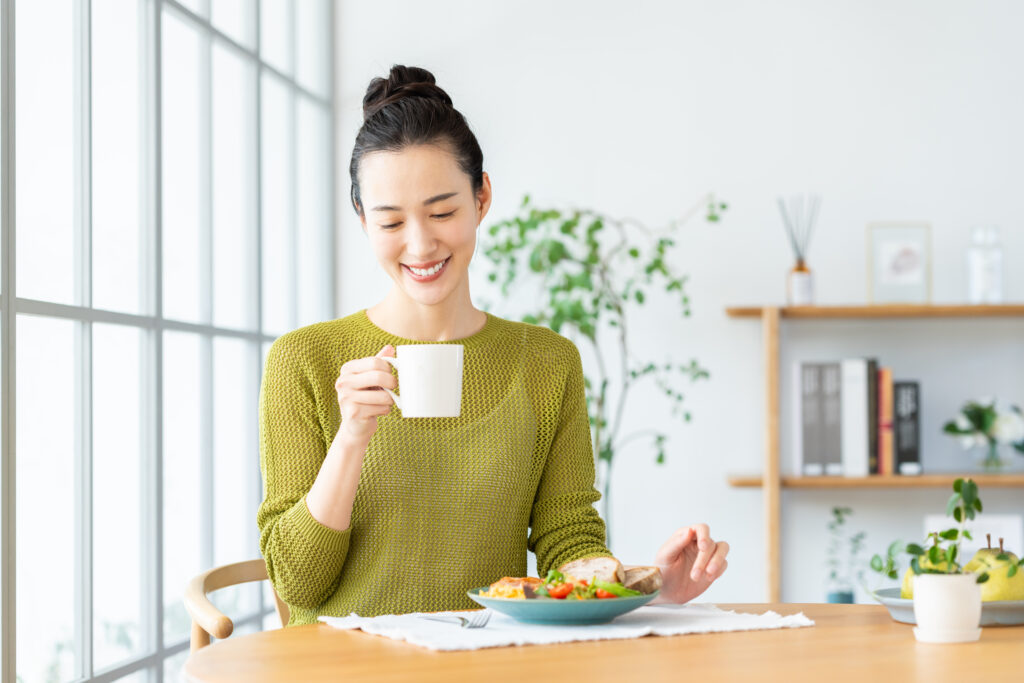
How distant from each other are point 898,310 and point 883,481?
0.52 m

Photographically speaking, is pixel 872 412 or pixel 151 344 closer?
pixel 151 344

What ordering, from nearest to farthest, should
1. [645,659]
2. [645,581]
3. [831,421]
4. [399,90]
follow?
[645,659] → [645,581] → [399,90] → [831,421]

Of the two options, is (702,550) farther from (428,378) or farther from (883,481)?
(883,481)

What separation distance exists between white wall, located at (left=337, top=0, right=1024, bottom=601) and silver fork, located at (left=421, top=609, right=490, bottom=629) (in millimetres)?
2437

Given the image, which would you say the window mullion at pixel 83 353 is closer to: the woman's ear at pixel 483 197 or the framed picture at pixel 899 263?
the woman's ear at pixel 483 197

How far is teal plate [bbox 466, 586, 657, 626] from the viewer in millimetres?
1231

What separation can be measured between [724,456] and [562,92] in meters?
1.33

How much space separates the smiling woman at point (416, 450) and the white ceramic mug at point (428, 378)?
231mm

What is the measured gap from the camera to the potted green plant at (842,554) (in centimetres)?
362

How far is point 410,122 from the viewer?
1599mm

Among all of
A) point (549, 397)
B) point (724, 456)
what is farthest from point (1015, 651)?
point (724, 456)

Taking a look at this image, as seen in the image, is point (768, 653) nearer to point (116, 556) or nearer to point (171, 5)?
point (116, 556)

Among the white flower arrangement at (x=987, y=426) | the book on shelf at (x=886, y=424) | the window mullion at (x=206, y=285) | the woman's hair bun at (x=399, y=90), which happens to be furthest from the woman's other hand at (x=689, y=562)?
the white flower arrangement at (x=987, y=426)

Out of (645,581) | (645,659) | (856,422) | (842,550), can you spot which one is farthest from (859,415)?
(645,659)
